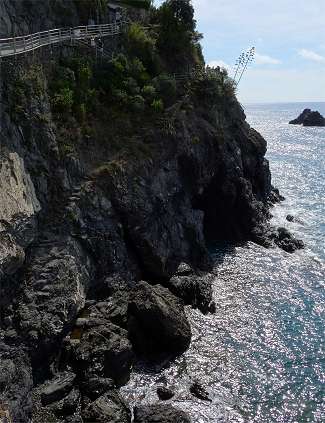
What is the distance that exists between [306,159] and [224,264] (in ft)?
292

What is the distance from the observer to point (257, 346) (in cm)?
3878

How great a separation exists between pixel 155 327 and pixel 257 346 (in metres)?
9.13

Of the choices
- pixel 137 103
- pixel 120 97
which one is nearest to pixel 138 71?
pixel 137 103

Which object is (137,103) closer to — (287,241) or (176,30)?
(176,30)

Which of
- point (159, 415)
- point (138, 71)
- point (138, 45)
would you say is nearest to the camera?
point (159, 415)

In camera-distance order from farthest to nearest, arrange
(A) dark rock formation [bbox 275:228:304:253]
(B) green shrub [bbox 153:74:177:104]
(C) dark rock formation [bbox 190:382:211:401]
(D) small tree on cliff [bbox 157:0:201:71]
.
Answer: (D) small tree on cliff [bbox 157:0:201:71]
(A) dark rock formation [bbox 275:228:304:253]
(B) green shrub [bbox 153:74:177:104]
(C) dark rock formation [bbox 190:382:211:401]

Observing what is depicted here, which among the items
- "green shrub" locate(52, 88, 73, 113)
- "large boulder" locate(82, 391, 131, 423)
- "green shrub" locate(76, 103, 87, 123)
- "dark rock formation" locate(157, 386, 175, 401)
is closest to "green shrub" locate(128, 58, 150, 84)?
"green shrub" locate(76, 103, 87, 123)

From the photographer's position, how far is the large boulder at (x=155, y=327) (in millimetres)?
36812

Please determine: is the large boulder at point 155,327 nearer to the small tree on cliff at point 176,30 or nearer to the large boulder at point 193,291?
the large boulder at point 193,291

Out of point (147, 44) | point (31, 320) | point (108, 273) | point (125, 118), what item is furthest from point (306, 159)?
point (31, 320)

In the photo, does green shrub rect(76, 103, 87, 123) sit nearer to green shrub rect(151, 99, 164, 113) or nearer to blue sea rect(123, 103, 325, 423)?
green shrub rect(151, 99, 164, 113)

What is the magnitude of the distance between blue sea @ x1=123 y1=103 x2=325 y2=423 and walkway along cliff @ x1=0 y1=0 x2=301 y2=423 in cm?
212

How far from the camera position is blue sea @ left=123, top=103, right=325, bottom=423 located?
1259 inches

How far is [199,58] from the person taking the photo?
245 ft
